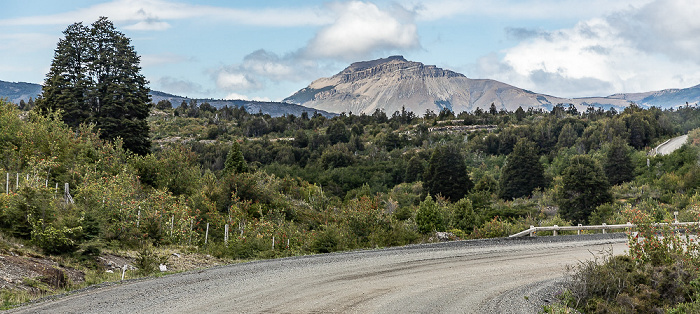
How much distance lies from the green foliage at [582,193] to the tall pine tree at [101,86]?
34.1 meters

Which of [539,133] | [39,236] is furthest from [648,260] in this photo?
[539,133]

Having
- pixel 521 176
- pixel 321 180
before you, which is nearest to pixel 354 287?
pixel 521 176

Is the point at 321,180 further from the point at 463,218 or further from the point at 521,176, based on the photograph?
the point at 463,218

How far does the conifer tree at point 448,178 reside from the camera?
6506cm

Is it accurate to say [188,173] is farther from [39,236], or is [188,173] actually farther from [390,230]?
[39,236]

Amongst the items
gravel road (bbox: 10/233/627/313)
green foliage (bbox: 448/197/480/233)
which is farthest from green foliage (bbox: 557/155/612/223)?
gravel road (bbox: 10/233/627/313)

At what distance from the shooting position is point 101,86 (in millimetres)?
39500

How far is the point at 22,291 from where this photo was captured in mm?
11148

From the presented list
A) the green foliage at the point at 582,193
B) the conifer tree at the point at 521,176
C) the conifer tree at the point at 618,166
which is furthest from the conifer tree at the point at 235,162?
the conifer tree at the point at 618,166

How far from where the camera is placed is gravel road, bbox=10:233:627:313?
33.9ft

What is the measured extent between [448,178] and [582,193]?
1941cm

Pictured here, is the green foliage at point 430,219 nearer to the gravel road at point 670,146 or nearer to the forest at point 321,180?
the forest at point 321,180

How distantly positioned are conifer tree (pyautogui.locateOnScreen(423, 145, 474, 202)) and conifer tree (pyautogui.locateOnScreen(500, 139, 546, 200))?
4.24 metres

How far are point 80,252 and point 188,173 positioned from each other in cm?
1568
